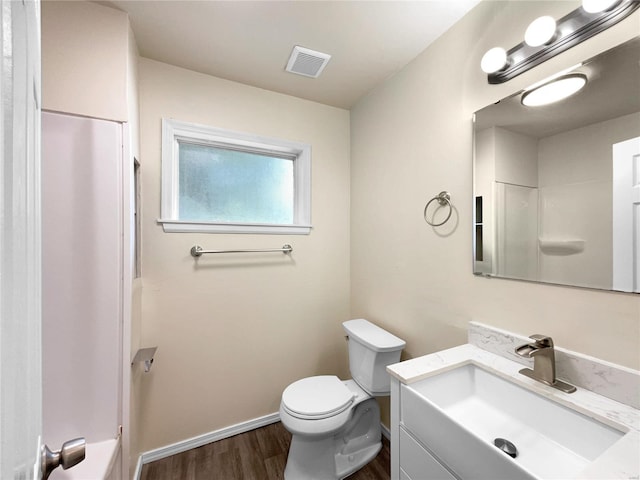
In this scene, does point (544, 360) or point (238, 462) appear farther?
point (238, 462)

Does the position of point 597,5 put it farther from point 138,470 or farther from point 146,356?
point 138,470

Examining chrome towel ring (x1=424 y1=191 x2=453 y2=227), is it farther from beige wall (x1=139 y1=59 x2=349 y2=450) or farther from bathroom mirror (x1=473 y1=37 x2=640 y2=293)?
beige wall (x1=139 y1=59 x2=349 y2=450)

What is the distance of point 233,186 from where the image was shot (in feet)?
6.15

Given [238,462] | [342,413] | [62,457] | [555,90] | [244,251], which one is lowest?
[238,462]

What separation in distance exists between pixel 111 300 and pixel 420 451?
53.3 inches

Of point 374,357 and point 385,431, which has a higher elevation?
point 374,357

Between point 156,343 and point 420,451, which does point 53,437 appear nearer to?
point 156,343

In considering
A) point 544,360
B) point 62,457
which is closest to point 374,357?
point 544,360

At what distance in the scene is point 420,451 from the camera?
87cm

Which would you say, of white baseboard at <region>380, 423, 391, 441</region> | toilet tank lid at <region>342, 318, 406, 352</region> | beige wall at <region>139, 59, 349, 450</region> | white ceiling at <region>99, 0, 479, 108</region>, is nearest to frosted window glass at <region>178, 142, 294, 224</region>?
beige wall at <region>139, 59, 349, 450</region>

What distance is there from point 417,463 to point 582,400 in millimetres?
554

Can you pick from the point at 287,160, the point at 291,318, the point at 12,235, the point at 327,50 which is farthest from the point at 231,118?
the point at 12,235

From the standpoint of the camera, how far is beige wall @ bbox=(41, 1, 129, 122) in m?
1.08

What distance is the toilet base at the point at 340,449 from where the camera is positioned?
1.38 metres
